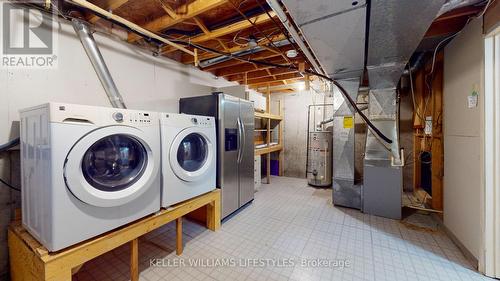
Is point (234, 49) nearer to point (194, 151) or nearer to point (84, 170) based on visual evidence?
point (194, 151)

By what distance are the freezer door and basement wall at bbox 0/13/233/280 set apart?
1.04 m

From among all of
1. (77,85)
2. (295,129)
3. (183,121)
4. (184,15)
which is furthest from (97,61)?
(295,129)

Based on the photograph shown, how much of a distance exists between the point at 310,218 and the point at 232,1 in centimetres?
257

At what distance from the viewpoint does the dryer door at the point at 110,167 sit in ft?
3.67

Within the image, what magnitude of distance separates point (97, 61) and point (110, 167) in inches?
47.6

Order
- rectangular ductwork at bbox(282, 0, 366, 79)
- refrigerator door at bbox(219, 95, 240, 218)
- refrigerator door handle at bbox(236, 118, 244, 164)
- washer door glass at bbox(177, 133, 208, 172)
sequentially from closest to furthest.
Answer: rectangular ductwork at bbox(282, 0, 366, 79), washer door glass at bbox(177, 133, 208, 172), refrigerator door at bbox(219, 95, 240, 218), refrigerator door handle at bbox(236, 118, 244, 164)

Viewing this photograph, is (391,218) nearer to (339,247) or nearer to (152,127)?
(339,247)

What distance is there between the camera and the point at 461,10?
1.73 metres

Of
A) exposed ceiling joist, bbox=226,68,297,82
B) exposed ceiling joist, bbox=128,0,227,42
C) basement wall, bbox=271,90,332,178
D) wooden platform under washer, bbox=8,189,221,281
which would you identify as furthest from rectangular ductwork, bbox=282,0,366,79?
basement wall, bbox=271,90,332,178

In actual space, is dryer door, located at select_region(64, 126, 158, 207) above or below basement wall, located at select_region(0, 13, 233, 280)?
below

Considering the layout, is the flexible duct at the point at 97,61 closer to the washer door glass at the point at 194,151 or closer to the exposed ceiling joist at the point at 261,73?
the washer door glass at the point at 194,151

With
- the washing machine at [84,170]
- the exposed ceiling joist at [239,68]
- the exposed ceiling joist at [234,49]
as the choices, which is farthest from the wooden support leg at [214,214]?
the exposed ceiling joist at [239,68]

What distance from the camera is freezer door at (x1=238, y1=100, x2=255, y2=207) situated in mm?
2625

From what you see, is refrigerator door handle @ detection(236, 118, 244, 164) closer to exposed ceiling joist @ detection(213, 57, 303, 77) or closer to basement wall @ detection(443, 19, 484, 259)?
exposed ceiling joist @ detection(213, 57, 303, 77)
